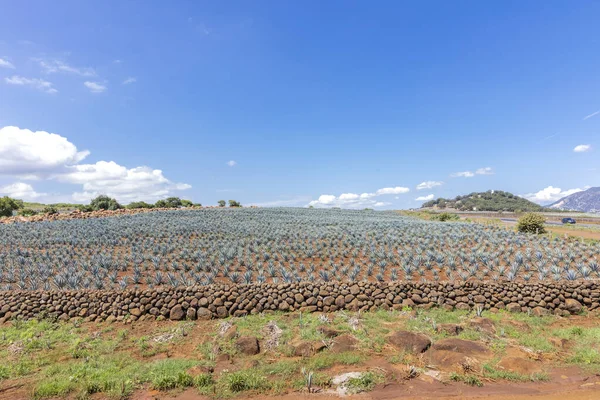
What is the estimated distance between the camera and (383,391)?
563 centimetres

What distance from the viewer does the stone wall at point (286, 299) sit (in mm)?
9664

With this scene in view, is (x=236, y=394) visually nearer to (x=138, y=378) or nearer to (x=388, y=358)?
(x=138, y=378)

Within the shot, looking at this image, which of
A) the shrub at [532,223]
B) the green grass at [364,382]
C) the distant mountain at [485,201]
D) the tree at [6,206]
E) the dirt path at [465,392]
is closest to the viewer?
the dirt path at [465,392]

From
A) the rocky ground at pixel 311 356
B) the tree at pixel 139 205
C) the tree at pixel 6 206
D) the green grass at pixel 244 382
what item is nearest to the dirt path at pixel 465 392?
the rocky ground at pixel 311 356

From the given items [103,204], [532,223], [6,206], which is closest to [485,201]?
[532,223]

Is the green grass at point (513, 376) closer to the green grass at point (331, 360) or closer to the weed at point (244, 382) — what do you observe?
the green grass at point (331, 360)

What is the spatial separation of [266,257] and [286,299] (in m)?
4.61

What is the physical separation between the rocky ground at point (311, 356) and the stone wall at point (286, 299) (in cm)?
39

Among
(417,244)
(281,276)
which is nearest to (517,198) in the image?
(417,244)

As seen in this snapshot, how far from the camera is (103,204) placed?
4594cm

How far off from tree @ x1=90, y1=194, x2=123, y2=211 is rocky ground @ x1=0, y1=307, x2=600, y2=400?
41480mm

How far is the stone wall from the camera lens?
966cm

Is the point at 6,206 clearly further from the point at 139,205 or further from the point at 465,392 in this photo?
the point at 465,392

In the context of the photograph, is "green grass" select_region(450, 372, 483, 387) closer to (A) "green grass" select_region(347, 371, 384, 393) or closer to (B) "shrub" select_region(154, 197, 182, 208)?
(A) "green grass" select_region(347, 371, 384, 393)
